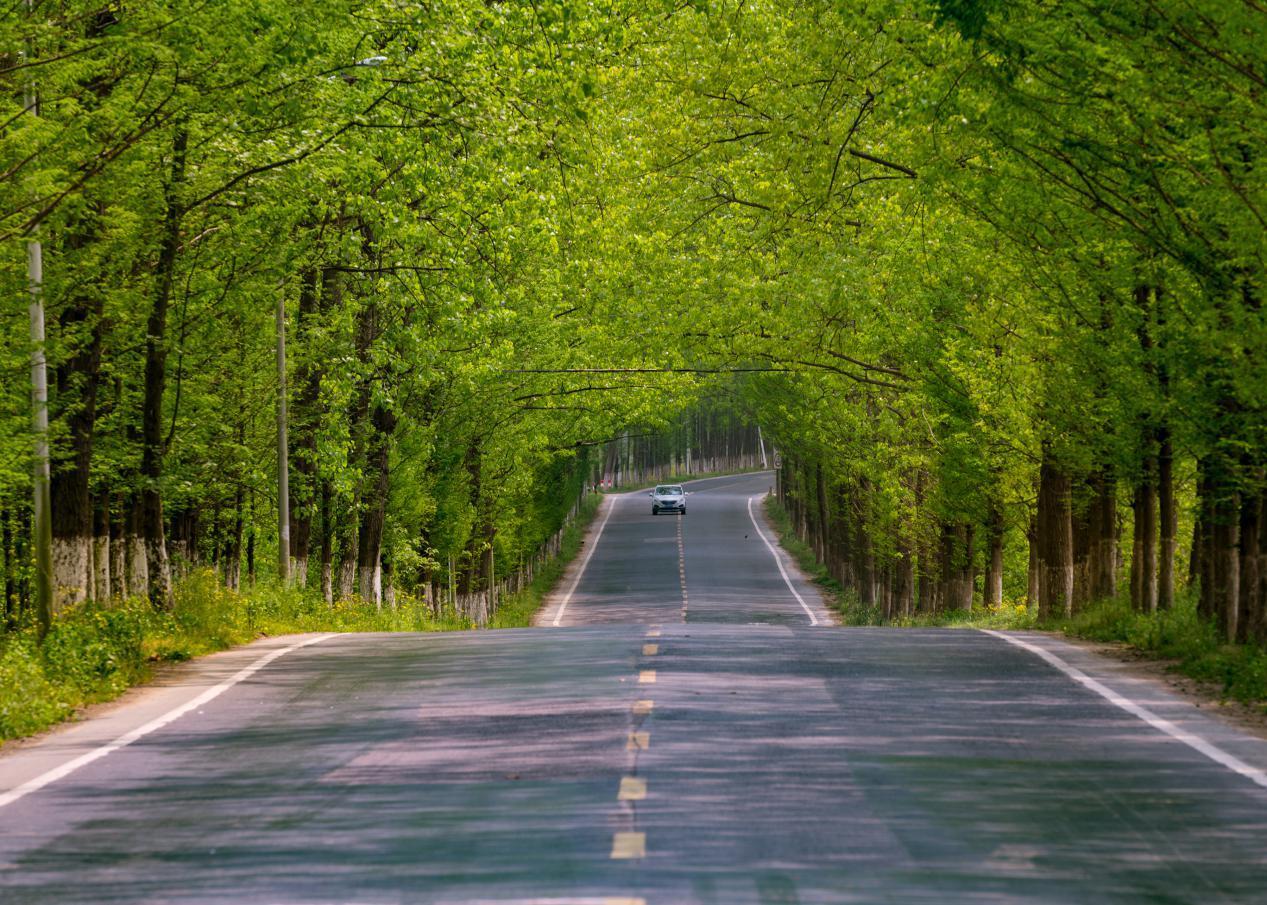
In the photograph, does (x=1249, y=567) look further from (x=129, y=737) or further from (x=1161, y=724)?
(x=129, y=737)

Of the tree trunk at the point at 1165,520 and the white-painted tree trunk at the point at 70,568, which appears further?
the tree trunk at the point at 1165,520

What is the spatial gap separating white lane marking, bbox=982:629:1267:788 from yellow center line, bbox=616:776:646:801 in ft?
12.1

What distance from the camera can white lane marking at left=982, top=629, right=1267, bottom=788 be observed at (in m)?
10.2

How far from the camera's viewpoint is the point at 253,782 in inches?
396

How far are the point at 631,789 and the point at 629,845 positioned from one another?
1.47m

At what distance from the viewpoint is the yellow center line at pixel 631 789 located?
9.02 meters

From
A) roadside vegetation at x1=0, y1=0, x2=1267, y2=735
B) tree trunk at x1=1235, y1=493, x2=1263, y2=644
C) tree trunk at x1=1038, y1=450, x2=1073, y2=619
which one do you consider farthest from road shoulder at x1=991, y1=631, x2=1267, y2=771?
tree trunk at x1=1038, y1=450, x2=1073, y2=619

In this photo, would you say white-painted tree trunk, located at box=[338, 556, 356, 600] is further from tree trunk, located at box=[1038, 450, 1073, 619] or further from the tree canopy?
tree trunk, located at box=[1038, 450, 1073, 619]

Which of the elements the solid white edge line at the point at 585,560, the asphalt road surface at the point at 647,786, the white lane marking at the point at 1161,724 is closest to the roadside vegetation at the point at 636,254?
the white lane marking at the point at 1161,724

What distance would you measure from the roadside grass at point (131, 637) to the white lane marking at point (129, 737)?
3.03 ft

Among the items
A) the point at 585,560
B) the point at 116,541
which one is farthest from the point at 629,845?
the point at 585,560

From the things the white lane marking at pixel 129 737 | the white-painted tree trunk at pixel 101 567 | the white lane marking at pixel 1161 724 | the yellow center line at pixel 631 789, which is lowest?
the white lane marking at pixel 1161 724

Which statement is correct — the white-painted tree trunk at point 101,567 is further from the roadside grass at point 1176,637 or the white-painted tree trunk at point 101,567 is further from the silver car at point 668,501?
the silver car at point 668,501

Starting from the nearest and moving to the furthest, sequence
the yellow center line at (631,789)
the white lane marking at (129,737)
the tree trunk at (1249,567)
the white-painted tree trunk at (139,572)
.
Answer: the yellow center line at (631,789), the white lane marking at (129,737), the tree trunk at (1249,567), the white-painted tree trunk at (139,572)
